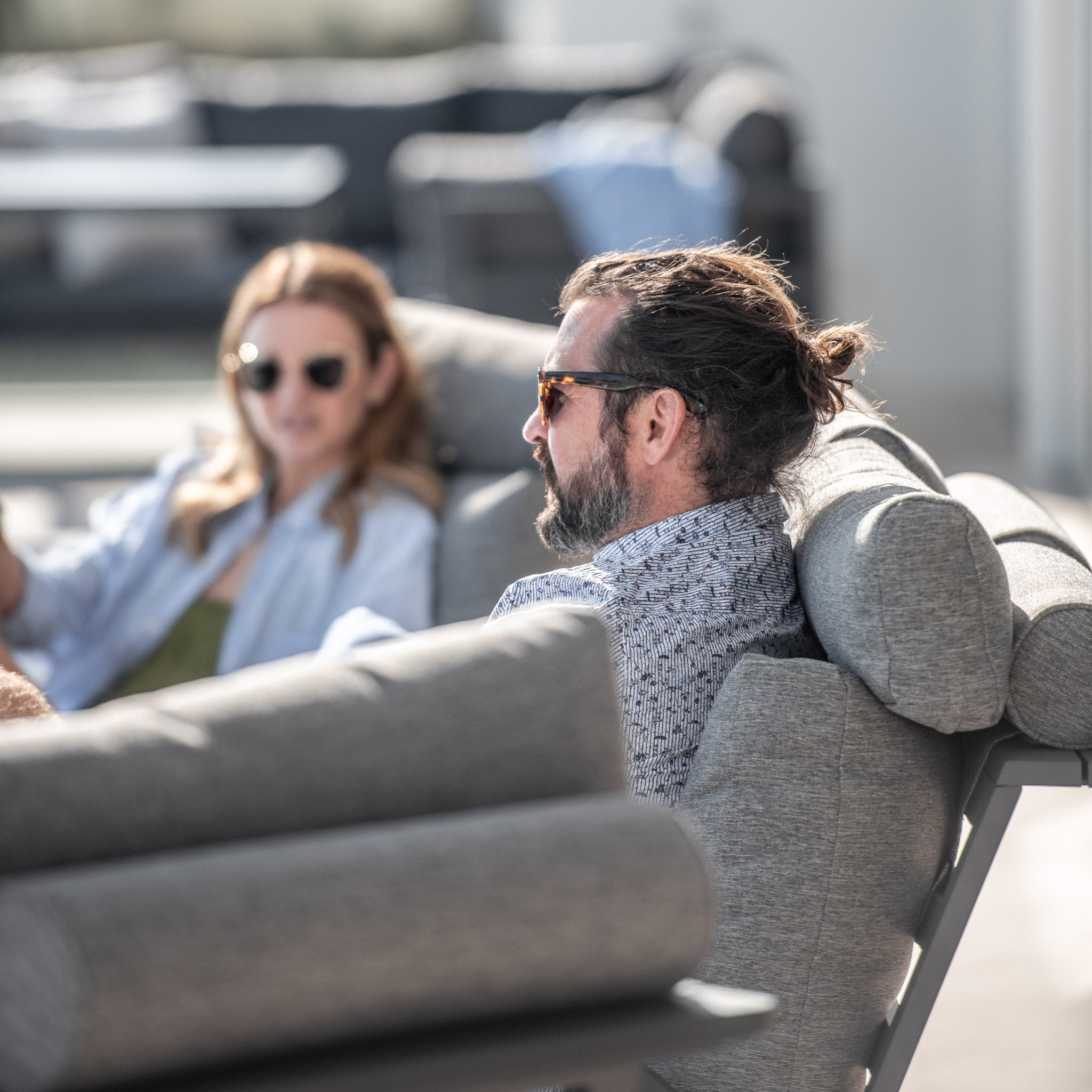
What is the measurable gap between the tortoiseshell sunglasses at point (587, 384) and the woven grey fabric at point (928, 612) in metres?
0.27

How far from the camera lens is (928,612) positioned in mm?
1093

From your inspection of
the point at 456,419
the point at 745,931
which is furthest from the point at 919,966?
the point at 456,419

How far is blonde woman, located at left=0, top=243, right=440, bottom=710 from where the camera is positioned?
2.28 metres

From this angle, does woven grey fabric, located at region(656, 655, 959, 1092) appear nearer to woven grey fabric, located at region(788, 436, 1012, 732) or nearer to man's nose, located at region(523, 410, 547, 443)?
woven grey fabric, located at region(788, 436, 1012, 732)

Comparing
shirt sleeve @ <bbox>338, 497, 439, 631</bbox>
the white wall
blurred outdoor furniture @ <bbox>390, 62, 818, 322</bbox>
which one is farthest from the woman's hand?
the white wall

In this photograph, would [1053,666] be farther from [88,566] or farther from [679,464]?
[88,566]

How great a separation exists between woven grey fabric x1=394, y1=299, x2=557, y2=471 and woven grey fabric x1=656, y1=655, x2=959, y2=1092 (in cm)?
121

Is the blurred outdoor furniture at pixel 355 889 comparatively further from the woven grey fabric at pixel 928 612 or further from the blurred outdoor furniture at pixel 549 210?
the blurred outdoor furniture at pixel 549 210

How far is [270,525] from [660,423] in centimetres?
119

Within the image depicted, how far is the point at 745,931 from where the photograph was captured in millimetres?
1165

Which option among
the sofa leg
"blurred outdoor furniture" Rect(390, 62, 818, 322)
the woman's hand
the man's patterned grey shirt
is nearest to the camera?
the sofa leg

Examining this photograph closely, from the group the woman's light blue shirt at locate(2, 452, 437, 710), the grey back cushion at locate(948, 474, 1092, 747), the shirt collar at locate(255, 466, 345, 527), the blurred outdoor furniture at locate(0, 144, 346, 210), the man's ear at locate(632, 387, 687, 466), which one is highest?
the blurred outdoor furniture at locate(0, 144, 346, 210)

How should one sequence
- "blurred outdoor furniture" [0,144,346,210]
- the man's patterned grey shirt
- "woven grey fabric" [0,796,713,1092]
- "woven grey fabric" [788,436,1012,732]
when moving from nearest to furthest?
1. "woven grey fabric" [0,796,713,1092]
2. "woven grey fabric" [788,436,1012,732]
3. the man's patterned grey shirt
4. "blurred outdoor furniture" [0,144,346,210]

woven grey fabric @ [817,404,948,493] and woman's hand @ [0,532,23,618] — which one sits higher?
woven grey fabric @ [817,404,948,493]
